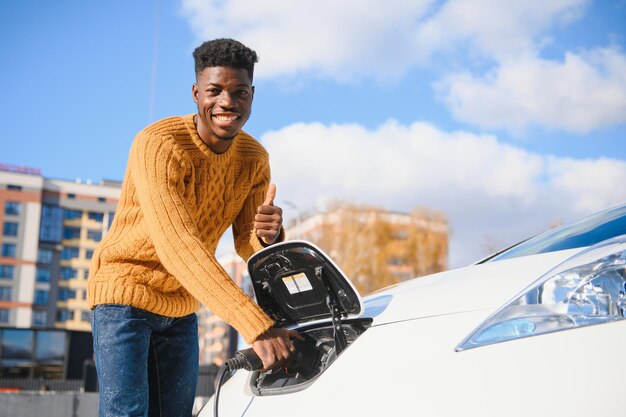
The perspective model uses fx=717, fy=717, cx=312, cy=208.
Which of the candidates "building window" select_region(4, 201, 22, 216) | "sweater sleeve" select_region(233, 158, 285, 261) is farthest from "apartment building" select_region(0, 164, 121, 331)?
"sweater sleeve" select_region(233, 158, 285, 261)

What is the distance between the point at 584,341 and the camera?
1.49 m

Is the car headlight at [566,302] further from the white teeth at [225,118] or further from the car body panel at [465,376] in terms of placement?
the white teeth at [225,118]

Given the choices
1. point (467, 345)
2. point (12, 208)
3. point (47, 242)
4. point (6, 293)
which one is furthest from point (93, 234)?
point (467, 345)

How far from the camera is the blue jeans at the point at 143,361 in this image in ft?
6.66

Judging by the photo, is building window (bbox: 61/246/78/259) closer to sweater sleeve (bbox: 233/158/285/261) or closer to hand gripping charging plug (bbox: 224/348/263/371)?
sweater sleeve (bbox: 233/158/285/261)

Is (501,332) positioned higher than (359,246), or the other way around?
(359,246)

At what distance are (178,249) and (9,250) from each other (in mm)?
90510

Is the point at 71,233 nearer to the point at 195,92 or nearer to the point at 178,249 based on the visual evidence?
the point at 195,92

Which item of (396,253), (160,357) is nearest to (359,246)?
(396,253)

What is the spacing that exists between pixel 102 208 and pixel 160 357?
93772 millimetres

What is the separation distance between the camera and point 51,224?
290 ft

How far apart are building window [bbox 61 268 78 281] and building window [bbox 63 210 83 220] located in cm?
725

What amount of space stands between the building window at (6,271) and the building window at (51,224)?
17.5 feet

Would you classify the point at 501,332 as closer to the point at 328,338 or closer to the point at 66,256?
the point at 328,338
